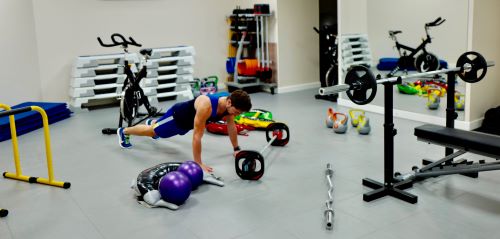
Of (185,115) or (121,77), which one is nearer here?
(185,115)

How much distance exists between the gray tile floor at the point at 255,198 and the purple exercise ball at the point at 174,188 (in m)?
0.09

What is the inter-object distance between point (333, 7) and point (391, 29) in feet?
8.11

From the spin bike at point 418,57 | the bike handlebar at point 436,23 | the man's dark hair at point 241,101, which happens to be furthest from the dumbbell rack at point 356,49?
the man's dark hair at point 241,101

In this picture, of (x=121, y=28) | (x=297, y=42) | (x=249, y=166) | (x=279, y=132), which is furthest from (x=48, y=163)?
(x=297, y=42)

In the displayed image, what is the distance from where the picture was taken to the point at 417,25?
618 cm

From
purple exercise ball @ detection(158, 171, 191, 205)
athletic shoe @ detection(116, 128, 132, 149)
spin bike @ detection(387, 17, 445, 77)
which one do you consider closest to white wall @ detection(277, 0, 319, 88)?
spin bike @ detection(387, 17, 445, 77)

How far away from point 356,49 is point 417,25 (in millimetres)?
987

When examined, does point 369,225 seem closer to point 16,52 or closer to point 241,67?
point 241,67

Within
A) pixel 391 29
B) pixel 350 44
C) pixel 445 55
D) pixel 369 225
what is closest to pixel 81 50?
pixel 350 44

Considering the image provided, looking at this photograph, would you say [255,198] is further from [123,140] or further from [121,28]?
[121,28]

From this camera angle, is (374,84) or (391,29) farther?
(391,29)

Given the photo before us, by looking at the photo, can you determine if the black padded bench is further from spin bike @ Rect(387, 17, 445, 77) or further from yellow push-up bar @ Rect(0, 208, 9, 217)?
yellow push-up bar @ Rect(0, 208, 9, 217)

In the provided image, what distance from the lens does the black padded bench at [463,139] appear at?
2986 millimetres

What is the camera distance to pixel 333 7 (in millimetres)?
8719
